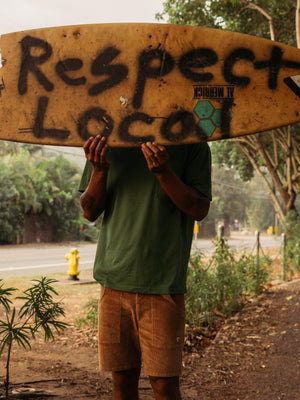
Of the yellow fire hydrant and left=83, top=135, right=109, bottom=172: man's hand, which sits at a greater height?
left=83, top=135, right=109, bottom=172: man's hand

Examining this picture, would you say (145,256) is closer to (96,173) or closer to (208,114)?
(96,173)

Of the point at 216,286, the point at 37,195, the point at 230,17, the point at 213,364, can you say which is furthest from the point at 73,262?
the point at 37,195

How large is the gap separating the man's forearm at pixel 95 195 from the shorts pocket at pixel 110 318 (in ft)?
1.02

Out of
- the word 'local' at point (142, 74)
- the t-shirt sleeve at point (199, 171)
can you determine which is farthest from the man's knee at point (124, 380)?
the word 'local' at point (142, 74)

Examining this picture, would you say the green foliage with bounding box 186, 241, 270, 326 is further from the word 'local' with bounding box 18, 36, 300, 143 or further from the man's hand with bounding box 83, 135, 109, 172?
the man's hand with bounding box 83, 135, 109, 172

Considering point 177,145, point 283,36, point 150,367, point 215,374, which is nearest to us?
point 150,367

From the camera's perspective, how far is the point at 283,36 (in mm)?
8789

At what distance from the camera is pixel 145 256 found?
4.95 feet

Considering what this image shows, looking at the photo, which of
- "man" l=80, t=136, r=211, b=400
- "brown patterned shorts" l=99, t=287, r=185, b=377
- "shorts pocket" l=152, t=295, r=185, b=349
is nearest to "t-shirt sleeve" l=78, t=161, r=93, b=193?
"man" l=80, t=136, r=211, b=400

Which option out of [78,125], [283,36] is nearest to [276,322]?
[78,125]

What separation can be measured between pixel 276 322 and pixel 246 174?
1095cm

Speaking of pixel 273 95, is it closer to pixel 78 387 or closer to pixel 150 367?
pixel 150 367

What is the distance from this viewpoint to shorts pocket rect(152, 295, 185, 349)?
4.87 feet

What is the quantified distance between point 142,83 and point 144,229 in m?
0.68
